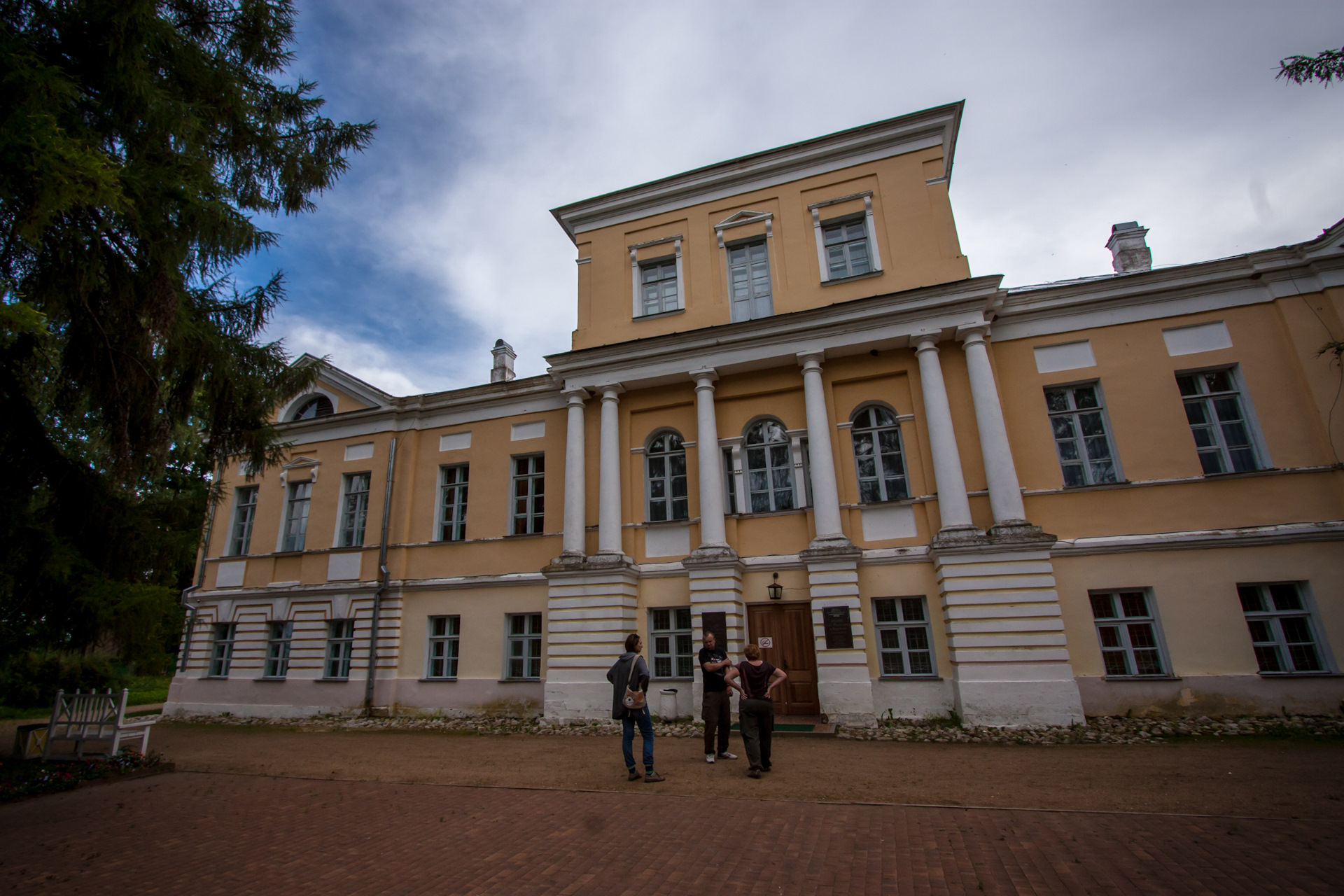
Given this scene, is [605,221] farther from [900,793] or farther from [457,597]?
[900,793]

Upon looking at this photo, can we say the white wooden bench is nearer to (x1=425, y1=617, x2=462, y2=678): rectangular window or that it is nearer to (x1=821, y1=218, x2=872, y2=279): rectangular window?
(x1=425, y1=617, x2=462, y2=678): rectangular window

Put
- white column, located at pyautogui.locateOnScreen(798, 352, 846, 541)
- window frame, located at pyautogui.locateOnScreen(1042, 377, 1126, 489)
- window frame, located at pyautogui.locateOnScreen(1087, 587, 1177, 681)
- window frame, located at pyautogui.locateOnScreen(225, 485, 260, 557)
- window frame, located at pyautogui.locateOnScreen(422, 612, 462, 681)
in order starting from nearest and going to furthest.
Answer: window frame, located at pyautogui.locateOnScreen(1087, 587, 1177, 681), window frame, located at pyautogui.locateOnScreen(1042, 377, 1126, 489), white column, located at pyautogui.locateOnScreen(798, 352, 846, 541), window frame, located at pyautogui.locateOnScreen(422, 612, 462, 681), window frame, located at pyautogui.locateOnScreen(225, 485, 260, 557)

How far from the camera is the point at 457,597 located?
1605 centimetres

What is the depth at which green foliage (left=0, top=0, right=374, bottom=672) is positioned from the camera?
6.06 metres

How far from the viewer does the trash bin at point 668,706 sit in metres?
12.9

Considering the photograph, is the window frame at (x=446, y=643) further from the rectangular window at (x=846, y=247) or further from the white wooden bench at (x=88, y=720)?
the rectangular window at (x=846, y=247)

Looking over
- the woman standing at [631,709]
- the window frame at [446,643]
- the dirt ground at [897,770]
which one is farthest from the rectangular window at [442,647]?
the woman standing at [631,709]

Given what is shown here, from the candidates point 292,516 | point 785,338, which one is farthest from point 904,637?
point 292,516

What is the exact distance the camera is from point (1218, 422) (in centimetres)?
1220

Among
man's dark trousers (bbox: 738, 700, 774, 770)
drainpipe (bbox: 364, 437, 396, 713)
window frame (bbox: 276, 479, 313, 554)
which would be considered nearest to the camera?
man's dark trousers (bbox: 738, 700, 774, 770)

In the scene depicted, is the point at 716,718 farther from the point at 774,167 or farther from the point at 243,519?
the point at 243,519

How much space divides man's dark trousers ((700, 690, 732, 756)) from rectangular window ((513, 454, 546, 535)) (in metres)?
7.85

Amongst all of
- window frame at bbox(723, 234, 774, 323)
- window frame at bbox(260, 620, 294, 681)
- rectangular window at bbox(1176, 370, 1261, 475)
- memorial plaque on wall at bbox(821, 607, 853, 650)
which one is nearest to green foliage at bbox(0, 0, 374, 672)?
window frame at bbox(723, 234, 774, 323)

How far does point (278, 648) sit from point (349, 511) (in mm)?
4034
